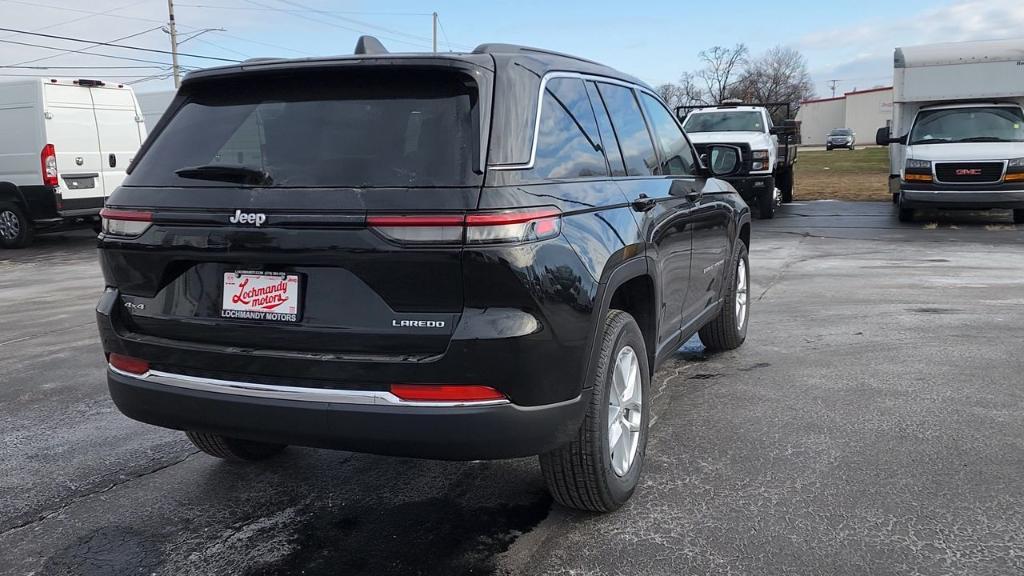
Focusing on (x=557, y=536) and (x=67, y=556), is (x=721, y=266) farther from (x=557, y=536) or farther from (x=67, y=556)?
(x=67, y=556)

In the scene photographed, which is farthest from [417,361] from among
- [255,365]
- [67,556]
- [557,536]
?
[67,556]

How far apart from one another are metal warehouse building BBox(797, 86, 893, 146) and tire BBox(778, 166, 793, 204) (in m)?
57.4

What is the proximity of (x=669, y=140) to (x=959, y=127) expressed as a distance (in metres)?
12.7

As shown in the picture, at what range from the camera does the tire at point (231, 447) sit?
147 inches

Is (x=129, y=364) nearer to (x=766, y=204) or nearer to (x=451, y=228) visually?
(x=451, y=228)

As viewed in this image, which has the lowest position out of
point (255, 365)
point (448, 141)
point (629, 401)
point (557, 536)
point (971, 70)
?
point (557, 536)

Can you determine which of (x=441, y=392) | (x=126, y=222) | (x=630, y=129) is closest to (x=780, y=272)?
(x=630, y=129)

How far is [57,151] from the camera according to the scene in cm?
1347

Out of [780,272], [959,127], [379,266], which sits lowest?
[780,272]

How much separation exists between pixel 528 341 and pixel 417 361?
1.19ft

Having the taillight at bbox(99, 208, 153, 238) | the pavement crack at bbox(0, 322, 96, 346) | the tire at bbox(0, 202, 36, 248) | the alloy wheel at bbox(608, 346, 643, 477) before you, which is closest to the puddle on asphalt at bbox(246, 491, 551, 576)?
the alloy wheel at bbox(608, 346, 643, 477)

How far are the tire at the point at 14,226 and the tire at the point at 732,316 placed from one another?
1294cm

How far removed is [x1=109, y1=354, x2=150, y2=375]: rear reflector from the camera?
9.92 feet

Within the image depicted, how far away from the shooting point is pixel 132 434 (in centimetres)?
434
